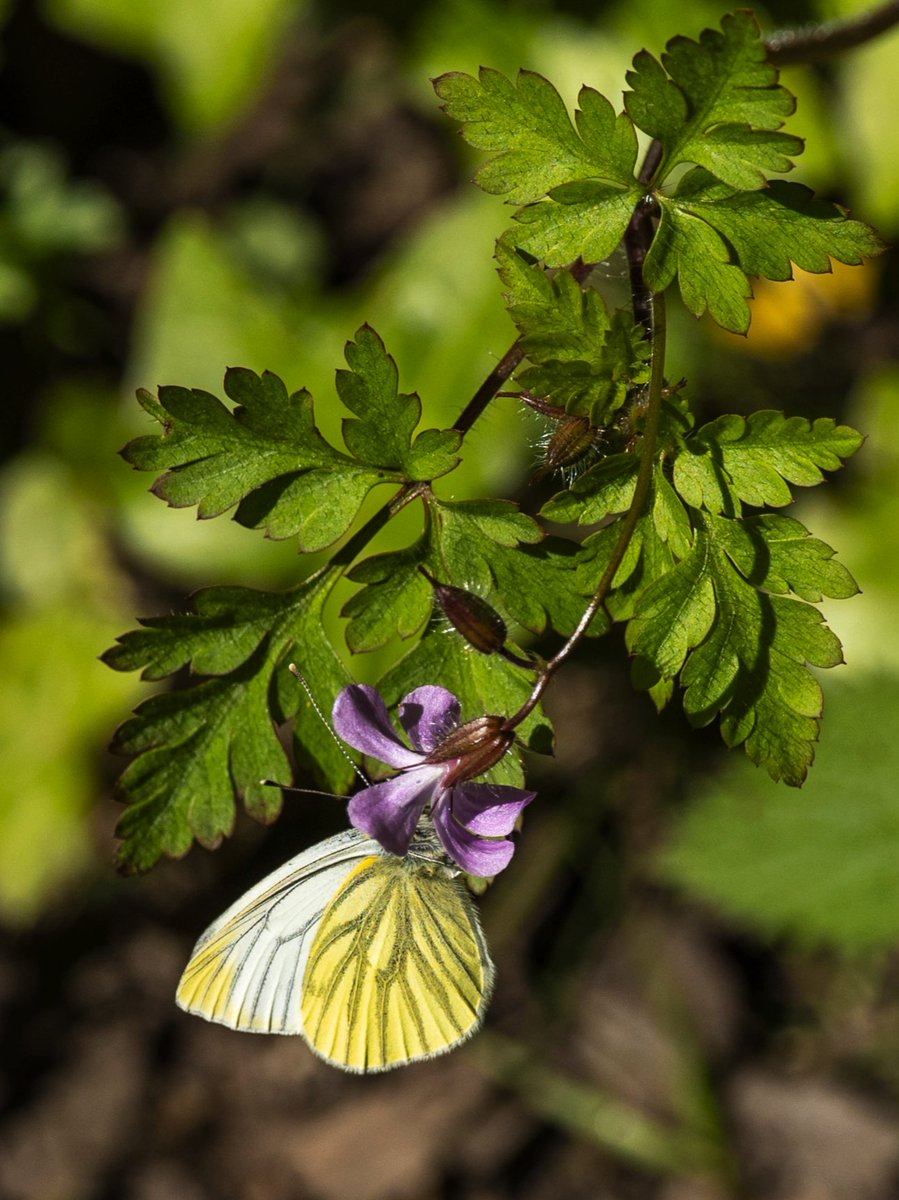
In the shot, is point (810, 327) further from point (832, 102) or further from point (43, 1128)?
point (43, 1128)

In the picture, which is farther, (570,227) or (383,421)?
(383,421)

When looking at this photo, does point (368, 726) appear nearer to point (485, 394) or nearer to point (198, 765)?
point (198, 765)

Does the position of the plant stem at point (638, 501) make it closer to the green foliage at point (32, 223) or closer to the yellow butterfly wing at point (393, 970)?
the yellow butterfly wing at point (393, 970)

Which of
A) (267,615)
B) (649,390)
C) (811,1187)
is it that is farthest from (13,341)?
(811,1187)

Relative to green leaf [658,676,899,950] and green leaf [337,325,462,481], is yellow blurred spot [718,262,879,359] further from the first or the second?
green leaf [337,325,462,481]

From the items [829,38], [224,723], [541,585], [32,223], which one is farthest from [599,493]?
[32,223]

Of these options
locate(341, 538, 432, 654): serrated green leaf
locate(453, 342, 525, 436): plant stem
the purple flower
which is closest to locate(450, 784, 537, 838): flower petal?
the purple flower

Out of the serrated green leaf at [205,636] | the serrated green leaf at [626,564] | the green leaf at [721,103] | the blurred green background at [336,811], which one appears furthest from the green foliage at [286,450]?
the blurred green background at [336,811]
